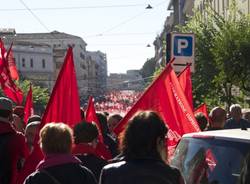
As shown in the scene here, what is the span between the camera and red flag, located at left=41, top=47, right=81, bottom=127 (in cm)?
582

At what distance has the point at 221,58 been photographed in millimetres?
19484

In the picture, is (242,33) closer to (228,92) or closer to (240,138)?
(228,92)

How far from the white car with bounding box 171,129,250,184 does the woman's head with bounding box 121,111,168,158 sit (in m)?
1.10

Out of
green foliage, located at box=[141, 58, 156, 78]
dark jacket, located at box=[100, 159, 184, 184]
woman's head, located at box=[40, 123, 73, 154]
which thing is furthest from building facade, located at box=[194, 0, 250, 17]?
green foliage, located at box=[141, 58, 156, 78]

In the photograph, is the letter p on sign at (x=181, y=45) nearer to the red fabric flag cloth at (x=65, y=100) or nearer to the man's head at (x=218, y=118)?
the man's head at (x=218, y=118)

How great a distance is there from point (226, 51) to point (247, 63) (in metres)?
0.74

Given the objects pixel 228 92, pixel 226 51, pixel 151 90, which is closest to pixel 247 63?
pixel 226 51

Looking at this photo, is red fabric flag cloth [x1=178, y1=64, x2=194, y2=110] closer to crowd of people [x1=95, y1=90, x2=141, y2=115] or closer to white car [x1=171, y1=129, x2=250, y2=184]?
white car [x1=171, y1=129, x2=250, y2=184]

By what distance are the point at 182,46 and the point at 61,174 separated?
6.65 metres

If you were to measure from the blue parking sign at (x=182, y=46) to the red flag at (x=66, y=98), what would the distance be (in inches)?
187

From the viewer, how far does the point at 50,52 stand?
119125 mm

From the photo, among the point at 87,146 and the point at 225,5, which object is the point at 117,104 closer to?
the point at 225,5

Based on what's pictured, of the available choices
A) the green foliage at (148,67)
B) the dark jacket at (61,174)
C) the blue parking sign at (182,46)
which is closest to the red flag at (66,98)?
the dark jacket at (61,174)

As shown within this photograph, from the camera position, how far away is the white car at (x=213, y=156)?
489cm
